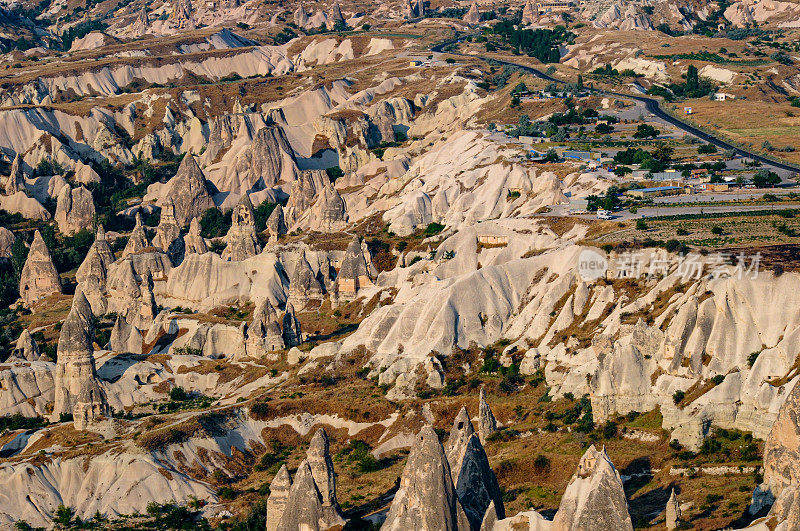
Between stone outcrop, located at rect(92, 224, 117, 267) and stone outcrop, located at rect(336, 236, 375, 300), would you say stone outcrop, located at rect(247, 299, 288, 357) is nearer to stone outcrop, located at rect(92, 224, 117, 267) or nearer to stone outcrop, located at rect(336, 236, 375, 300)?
stone outcrop, located at rect(336, 236, 375, 300)

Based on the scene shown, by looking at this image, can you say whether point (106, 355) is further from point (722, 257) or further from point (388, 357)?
point (722, 257)

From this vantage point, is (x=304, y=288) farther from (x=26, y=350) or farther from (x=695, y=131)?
(x=695, y=131)

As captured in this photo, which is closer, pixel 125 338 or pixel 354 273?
pixel 125 338

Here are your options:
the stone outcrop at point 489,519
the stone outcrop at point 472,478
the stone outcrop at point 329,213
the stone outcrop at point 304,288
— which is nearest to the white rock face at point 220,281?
the stone outcrop at point 304,288

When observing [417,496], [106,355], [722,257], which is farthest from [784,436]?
[106,355]

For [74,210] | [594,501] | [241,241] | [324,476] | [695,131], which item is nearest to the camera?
[594,501]

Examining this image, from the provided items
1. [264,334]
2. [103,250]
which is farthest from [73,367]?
[103,250]

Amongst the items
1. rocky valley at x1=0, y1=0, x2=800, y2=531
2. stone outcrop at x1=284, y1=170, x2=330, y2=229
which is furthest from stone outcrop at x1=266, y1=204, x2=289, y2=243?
stone outcrop at x1=284, y1=170, x2=330, y2=229
